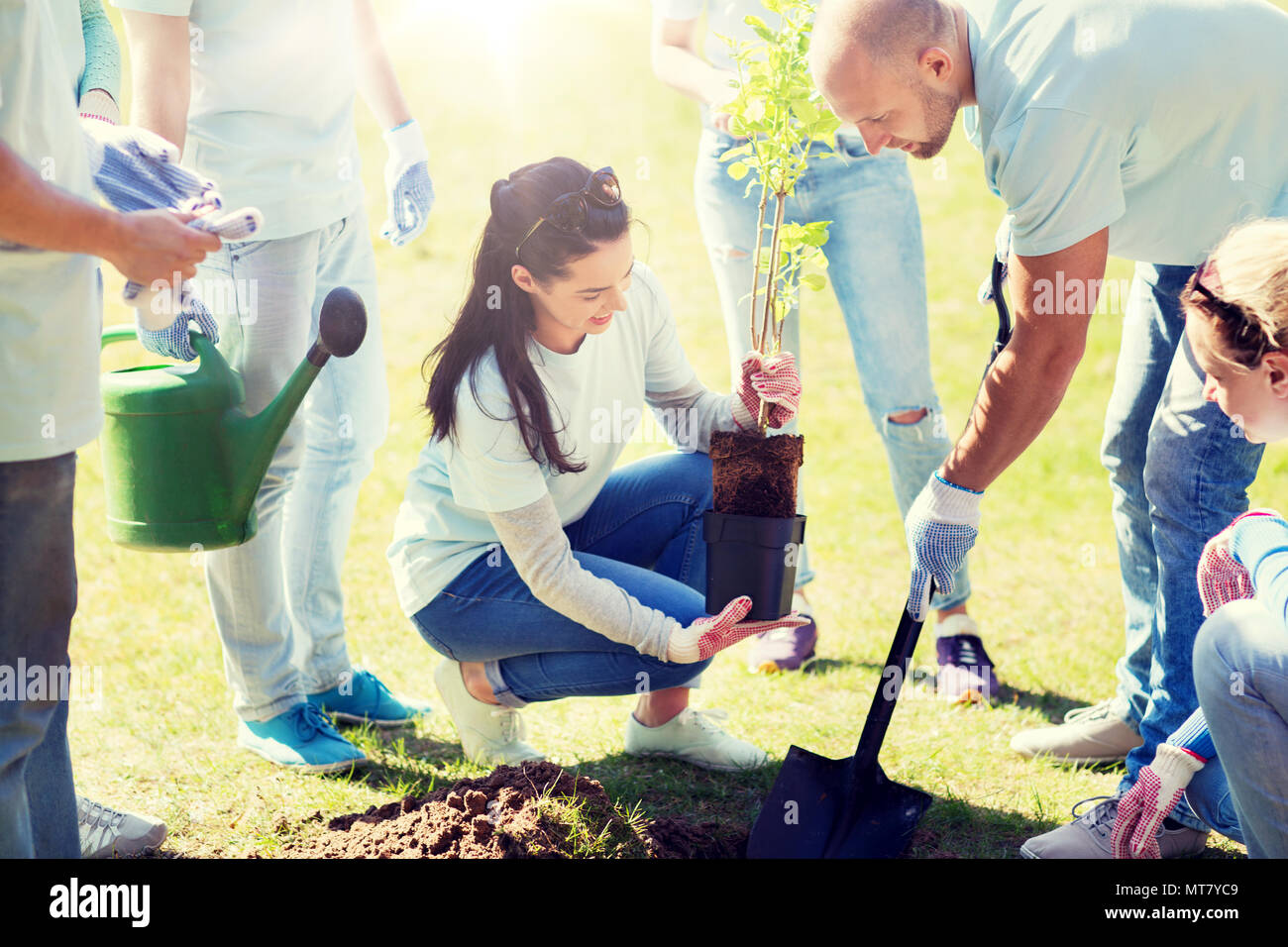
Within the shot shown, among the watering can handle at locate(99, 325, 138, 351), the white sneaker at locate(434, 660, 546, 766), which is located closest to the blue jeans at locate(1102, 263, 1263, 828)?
the white sneaker at locate(434, 660, 546, 766)

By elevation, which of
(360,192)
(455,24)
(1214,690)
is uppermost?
(455,24)

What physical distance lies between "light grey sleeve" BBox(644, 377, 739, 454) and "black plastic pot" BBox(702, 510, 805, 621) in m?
0.37

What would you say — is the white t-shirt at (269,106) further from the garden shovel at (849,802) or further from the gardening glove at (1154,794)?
the gardening glove at (1154,794)

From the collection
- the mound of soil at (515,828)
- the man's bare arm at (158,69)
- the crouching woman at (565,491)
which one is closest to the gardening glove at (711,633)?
the crouching woman at (565,491)

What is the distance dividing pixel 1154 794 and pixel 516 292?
1.52 meters

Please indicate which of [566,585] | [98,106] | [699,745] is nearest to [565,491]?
[566,585]

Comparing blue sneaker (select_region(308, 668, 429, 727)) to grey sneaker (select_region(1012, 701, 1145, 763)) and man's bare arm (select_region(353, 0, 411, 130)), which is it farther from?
grey sneaker (select_region(1012, 701, 1145, 763))

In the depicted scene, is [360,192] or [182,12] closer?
[182,12]

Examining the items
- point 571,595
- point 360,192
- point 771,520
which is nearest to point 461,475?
point 571,595

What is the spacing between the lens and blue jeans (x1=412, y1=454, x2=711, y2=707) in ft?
8.16

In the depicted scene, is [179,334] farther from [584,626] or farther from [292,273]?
[584,626]

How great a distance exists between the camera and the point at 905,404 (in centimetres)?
313
